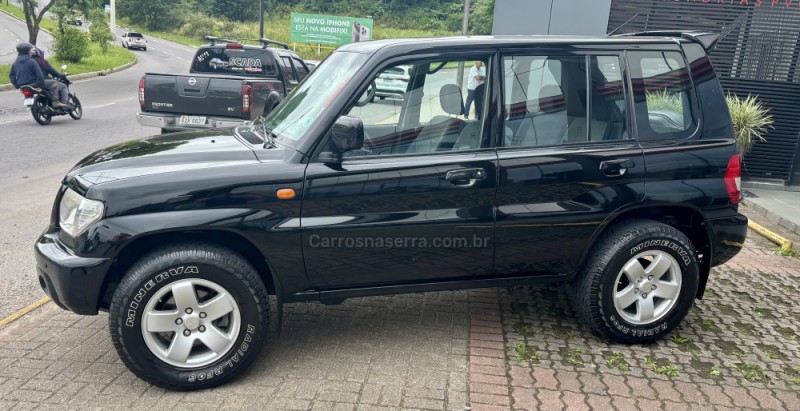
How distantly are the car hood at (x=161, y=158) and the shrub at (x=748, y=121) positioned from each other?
827 centimetres

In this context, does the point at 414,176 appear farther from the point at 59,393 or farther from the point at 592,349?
the point at 59,393

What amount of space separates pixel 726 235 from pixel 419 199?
212 cm

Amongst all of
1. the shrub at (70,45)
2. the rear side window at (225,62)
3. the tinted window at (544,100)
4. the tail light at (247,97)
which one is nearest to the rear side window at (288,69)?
the rear side window at (225,62)

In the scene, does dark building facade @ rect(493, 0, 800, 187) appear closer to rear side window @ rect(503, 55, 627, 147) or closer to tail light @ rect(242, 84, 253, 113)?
tail light @ rect(242, 84, 253, 113)

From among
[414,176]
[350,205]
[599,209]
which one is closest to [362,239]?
[350,205]

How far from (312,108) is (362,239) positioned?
0.86m

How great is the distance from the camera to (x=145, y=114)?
9.87 meters

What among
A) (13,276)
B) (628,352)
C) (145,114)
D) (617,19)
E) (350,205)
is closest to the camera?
(350,205)

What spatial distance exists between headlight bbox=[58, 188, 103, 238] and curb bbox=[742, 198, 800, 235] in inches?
301

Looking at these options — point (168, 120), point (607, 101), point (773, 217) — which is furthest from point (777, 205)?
point (168, 120)

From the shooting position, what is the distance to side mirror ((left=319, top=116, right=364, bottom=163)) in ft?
11.7

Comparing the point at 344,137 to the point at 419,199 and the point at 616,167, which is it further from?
the point at 616,167

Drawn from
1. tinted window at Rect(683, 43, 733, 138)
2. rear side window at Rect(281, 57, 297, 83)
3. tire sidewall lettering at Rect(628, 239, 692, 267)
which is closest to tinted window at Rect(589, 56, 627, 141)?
tinted window at Rect(683, 43, 733, 138)

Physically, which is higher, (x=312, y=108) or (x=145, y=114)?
(x=312, y=108)
